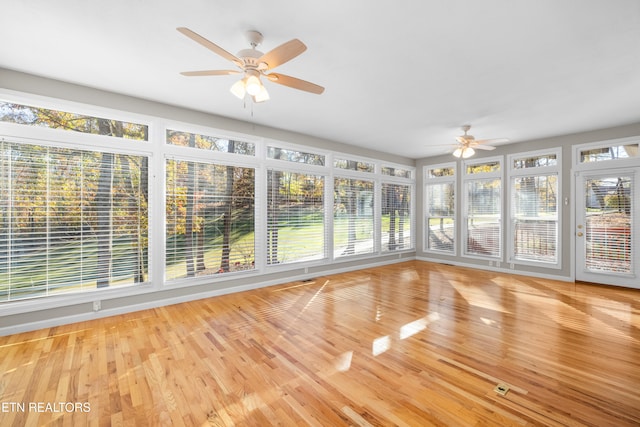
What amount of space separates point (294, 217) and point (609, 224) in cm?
576

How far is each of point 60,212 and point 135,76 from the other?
1840 millimetres

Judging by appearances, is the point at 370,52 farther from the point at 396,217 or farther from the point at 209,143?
the point at 396,217

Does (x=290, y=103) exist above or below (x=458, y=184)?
above

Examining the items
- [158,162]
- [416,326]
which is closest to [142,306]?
Answer: [158,162]

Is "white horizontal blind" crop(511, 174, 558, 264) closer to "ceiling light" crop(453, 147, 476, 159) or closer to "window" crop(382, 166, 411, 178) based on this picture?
"ceiling light" crop(453, 147, 476, 159)

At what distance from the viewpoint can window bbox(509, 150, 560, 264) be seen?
554 cm

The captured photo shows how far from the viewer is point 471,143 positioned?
16.0ft

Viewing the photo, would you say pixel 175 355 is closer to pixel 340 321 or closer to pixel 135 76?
pixel 340 321

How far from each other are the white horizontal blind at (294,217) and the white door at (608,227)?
5.00m

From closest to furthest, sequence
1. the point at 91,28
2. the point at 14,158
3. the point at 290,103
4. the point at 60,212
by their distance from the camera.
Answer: the point at 91,28, the point at 14,158, the point at 60,212, the point at 290,103

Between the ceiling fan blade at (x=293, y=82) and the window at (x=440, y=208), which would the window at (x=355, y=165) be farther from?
the ceiling fan blade at (x=293, y=82)

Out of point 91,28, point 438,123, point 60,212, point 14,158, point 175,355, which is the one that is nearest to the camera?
point 91,28

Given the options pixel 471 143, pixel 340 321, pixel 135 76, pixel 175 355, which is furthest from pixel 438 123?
pixel 175 355

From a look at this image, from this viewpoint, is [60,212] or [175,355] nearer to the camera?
[175,355]
